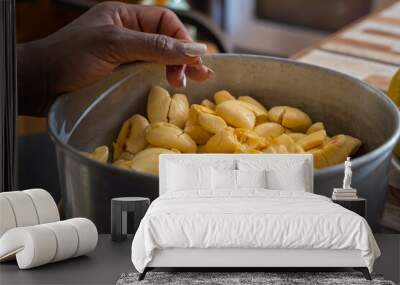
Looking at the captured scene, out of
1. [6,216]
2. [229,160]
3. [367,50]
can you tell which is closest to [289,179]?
[229,160]

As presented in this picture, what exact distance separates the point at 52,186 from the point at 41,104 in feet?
0.79

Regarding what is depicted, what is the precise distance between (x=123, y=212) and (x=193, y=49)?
52 centimetres

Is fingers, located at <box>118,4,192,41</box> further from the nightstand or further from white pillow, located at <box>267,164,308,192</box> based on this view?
the nightstand

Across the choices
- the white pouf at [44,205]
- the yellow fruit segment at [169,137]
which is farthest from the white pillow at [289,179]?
the white pouf at [44,205]

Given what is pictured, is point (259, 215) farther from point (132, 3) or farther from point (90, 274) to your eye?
point (132, 3)

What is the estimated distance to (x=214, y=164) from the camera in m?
2.77


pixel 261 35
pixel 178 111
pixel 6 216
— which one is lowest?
pixel 6 216

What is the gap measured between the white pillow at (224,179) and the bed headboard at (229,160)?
0.04 metres

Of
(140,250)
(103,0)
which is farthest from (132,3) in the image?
(140,250)

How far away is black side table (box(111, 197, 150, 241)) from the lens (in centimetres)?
277

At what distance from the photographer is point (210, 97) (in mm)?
2910

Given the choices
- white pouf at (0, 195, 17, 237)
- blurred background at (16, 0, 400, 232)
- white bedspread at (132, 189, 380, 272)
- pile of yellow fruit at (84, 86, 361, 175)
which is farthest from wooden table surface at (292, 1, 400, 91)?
white pouf at (0, 195, 17, 237)

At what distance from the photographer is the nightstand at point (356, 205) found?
2.71 m

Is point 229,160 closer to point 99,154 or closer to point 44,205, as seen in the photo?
point 99,154
